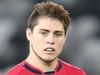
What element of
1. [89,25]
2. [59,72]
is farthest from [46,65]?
[89,25]

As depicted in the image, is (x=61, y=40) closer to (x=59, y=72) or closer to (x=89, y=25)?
(x=59, y=72)

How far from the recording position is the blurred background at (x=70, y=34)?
347 centimetres

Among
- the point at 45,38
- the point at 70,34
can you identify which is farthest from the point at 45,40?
the point at 70,34

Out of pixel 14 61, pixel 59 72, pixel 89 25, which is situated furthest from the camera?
pixel 89 25

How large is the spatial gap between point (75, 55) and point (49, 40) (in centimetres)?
168

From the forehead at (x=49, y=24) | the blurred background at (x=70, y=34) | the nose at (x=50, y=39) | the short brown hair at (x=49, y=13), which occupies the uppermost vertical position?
the short brown hair at (x=49, y=13)

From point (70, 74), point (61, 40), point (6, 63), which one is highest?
point (61, 40)

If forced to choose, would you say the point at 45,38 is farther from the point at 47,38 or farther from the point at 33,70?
the point at 33,70

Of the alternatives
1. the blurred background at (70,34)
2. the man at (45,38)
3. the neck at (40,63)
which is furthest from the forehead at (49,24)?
the blurred background at (70,34)

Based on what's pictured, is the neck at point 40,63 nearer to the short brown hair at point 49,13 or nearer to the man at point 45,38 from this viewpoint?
the man at point 45,38

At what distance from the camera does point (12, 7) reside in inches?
146

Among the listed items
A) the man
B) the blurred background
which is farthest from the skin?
the blurred background

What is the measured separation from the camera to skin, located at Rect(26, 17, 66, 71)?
6.02 ft

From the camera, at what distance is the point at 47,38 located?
1842 millimetres
